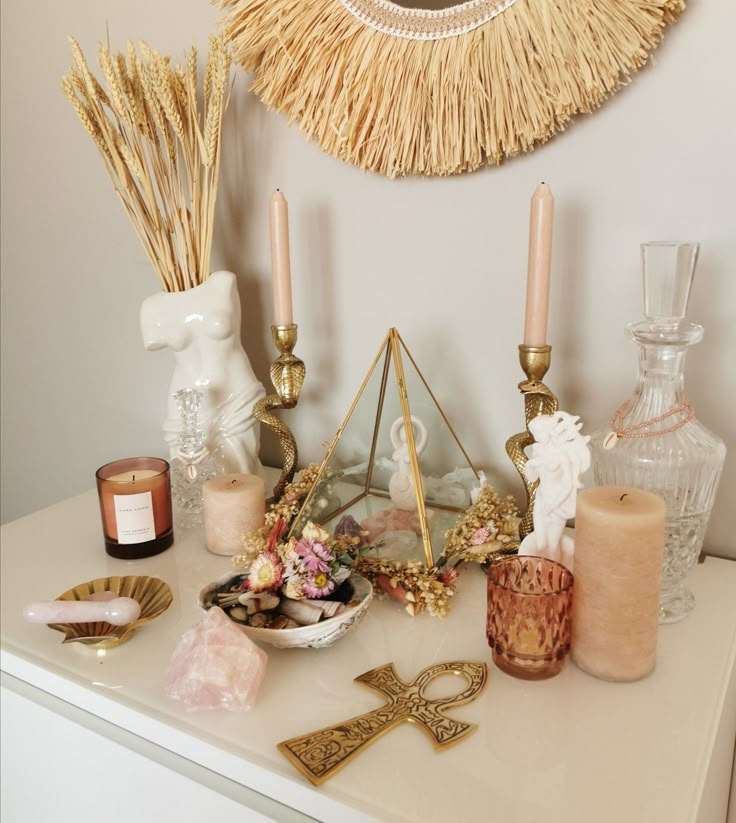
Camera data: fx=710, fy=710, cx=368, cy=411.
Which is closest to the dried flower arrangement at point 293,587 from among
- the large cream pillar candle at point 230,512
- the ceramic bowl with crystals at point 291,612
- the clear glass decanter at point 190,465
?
the ceramic bowl with crystals at point 291,612

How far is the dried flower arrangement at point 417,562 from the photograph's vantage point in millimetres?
651

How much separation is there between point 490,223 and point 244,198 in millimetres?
355

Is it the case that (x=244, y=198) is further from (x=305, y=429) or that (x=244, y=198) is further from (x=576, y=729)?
(x=576, y=729)

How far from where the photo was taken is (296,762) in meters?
0.47

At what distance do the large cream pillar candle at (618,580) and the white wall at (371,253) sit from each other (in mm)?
248

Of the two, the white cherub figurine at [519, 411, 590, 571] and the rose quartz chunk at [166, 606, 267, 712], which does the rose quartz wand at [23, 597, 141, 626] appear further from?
the white cherub figurine at [519, 411, 590, 571]

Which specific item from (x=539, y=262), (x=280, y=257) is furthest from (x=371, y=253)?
(x=539, y=262)

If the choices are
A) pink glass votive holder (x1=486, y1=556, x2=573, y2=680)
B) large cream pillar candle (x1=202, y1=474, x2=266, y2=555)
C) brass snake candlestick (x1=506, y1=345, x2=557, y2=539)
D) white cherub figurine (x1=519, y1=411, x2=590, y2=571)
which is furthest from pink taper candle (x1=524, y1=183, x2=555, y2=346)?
large cream pillar candle (x1=202, y1=474, x2=266, y2=555)

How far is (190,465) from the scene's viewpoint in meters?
0.85

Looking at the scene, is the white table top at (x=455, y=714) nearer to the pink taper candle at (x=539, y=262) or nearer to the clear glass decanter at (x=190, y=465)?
the clear glass decanter at (x=190, y=465)

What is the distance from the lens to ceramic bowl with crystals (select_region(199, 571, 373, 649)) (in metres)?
0.58

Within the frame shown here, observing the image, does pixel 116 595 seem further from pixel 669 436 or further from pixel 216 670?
pixel 669 436

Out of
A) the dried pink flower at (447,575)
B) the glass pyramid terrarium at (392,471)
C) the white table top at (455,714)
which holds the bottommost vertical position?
the white table top at (455,714)

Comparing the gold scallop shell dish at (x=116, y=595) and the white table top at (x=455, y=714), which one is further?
the gold scallop shell dish at (x=116, y=595)
